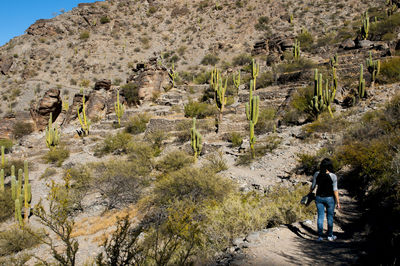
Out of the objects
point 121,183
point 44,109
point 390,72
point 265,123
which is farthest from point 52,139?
point 390,72

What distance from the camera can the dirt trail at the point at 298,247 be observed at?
2963mm

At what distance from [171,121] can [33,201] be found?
8.87 meters

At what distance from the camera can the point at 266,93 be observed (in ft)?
56.6

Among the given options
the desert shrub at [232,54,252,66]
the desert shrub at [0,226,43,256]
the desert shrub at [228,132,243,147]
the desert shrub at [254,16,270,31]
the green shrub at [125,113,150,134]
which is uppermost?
the desert shrub at [254,16,270,31]

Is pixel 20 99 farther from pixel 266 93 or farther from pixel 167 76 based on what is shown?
pixel 266 93

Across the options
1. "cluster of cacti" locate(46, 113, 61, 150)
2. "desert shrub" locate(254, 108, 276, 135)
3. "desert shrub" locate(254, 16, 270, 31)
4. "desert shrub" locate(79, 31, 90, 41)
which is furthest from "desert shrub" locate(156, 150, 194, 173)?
"desert shrub" locate(79, 31, 90, 41)

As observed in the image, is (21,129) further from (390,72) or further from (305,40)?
(305,40)

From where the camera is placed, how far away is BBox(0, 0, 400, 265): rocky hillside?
4.62m

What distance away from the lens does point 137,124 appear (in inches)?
690

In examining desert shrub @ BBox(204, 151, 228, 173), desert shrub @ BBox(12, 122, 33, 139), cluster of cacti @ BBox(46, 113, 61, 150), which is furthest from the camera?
desert shrub @ BBox(12, 122, 33, 139)

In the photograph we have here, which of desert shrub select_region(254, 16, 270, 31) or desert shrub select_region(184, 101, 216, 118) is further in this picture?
desert shrub select_region(254, 16, 270, 31)

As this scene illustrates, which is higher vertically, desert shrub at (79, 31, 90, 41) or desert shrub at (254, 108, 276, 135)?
desert shrub at (79, 31, 90, 41)

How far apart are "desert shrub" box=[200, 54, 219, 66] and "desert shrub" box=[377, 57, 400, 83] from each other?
2155cm

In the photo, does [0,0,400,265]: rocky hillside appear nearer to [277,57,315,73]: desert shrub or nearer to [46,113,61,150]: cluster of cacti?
[277,57,315,73]: desert shrub
